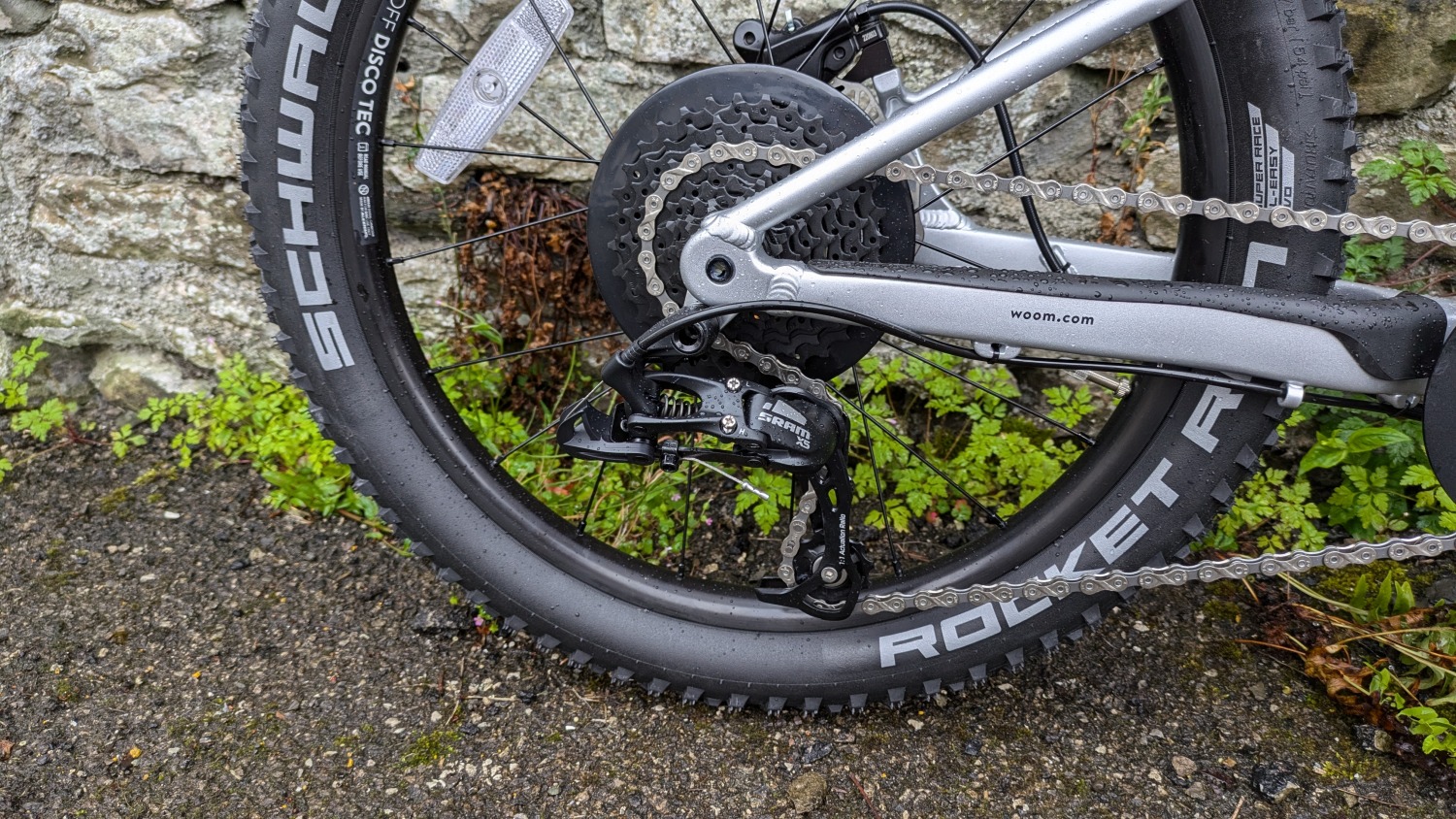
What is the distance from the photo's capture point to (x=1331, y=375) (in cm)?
133

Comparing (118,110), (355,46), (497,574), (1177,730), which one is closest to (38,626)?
(497,574)

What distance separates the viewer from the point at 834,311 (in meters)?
1.38

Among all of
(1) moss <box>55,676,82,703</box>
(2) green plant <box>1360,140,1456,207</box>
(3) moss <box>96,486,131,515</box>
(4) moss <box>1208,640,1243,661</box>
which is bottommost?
(1) moss <box>55,676,82,703</box>

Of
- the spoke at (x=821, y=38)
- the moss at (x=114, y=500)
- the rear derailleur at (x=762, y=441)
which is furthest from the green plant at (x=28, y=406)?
the spoke at (x=821, y=38)

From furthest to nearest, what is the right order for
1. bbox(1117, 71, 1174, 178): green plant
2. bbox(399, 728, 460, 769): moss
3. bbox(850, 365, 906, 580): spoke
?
bbox(1117, 71, 1174, 178): green plant < bbox(850, 365, 906, 580): spoke < bbox(399, 728, 460, 769): moss

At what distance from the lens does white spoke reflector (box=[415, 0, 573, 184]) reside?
1.69 meters

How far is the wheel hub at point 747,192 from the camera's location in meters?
1.41

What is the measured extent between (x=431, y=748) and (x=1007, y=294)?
3.94 ft

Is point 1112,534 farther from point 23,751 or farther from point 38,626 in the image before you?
point 38,626

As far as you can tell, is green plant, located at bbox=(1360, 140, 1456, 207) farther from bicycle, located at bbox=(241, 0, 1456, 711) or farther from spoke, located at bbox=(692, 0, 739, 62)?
spoke, located at bbox=(692, 0, 739, 62)

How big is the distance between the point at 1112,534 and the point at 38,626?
6.52 feet

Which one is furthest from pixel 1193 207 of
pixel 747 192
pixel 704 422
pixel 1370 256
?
pixel 1370 256

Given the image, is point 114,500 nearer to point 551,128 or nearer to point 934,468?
point 551,128

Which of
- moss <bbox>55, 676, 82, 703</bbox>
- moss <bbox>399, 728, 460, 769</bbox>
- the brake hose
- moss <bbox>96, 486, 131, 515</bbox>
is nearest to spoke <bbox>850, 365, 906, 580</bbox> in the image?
the brake hose
